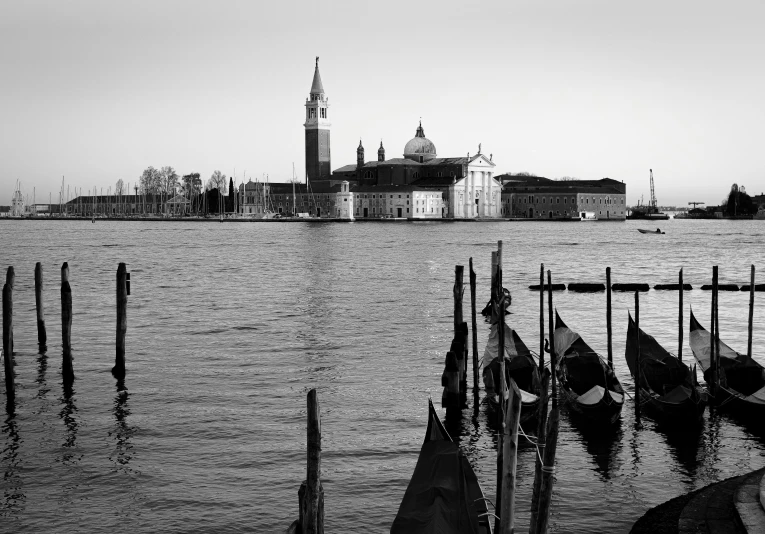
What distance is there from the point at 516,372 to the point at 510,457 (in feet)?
20.3

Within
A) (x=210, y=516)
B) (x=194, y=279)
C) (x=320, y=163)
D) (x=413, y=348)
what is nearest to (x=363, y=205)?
(x=320, y=163)

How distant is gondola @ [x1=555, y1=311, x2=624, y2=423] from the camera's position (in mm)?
12055

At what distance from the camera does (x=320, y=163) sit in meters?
122

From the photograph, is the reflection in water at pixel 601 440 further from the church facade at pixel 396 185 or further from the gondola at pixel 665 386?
the church facade at pixel 396 185

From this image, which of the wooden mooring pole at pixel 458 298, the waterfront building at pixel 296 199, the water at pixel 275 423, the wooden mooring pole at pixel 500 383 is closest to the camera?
the wooden mooring pole at pixel 500 383

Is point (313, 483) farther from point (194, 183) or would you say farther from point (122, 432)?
point (194, 183)

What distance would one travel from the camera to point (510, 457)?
6895 mm

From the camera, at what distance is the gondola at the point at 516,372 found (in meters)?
11.7

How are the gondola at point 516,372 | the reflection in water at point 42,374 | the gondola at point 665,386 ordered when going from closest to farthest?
the gondola at point 516,372
the gondola at point 665,386
the reflection in water at point 42,374

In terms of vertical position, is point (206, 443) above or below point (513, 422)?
below

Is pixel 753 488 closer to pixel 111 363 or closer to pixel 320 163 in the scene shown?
pixel 111 363

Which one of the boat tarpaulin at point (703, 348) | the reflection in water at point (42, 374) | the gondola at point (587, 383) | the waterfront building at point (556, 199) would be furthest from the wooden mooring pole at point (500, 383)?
the waterfront building at point (556, 199)

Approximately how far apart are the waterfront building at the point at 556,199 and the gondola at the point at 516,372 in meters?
119

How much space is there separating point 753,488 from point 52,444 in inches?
295
